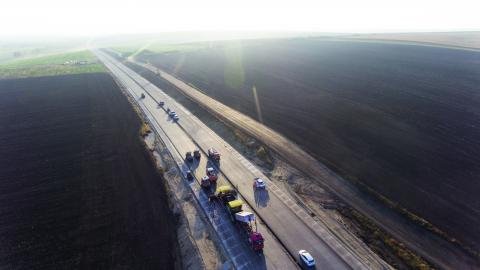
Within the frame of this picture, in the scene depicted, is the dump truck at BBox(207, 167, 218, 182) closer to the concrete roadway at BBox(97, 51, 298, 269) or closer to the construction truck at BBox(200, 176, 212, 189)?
the construction truck at BBox(200, 176, 212, 189)

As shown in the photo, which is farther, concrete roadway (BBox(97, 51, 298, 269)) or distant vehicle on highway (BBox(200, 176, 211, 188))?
distant vehicle on highway (BBox(200, 176, 211, 188))

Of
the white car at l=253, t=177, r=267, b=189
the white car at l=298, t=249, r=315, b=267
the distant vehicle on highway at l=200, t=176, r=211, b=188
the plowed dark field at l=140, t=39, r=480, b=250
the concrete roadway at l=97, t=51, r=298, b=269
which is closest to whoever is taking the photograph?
the white car at l=298, t=249, r=315, b=267

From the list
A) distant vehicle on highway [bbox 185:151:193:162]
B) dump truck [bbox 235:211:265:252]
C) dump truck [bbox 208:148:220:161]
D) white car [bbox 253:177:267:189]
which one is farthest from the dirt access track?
distant vehicle on highway [bbox 185:151:193:162]

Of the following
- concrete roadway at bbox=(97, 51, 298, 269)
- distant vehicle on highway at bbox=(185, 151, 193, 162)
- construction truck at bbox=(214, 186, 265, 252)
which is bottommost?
concrete roadway at bbox=(97, 51, 298, 269)

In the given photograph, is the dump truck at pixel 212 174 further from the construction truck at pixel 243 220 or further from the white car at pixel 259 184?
the white car at pixel 259 184

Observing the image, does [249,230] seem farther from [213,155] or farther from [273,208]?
[213,155]

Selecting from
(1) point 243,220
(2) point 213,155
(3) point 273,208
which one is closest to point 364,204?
(3) point 273,208
